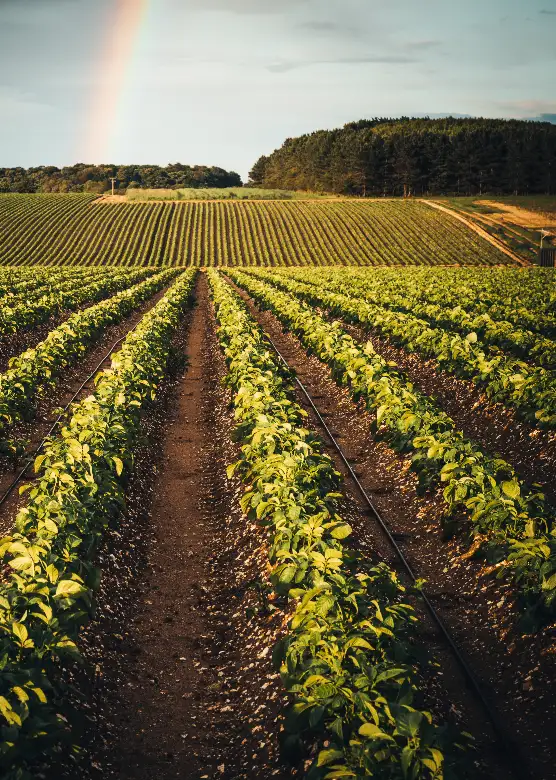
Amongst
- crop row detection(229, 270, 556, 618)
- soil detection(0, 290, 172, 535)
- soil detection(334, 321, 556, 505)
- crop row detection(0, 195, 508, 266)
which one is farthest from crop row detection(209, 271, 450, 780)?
crop row detection(0, 195, 508, 266)

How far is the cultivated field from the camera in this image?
4.72 metres

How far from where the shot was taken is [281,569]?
20.4 feet

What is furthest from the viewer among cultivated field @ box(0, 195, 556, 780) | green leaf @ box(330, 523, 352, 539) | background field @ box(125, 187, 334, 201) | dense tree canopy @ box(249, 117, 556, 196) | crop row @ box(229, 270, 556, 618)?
dense tree canopy @ box(249, 117, 556, 196)

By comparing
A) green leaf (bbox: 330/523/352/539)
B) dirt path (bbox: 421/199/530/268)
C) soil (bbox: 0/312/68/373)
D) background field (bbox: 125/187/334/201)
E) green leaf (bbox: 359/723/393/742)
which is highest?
background field (bbox: 125/187/334/201)

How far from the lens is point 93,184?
133 m

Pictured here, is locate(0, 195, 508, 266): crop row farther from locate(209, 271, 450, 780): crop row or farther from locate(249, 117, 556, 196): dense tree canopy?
locate(209, 271, 450, 780): crop row

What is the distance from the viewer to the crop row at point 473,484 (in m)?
6.44

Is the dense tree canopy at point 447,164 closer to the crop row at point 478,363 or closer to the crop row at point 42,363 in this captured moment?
the crop row at point 478,363

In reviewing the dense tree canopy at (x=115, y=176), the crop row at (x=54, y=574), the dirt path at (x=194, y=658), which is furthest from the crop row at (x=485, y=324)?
the dense tree canopy at (x=115, y=176)

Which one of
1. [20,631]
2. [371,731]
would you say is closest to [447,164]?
[20,631]

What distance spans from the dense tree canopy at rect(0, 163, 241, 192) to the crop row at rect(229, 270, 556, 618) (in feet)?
465

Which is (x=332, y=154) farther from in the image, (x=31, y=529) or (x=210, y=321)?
(x=31, y=529)

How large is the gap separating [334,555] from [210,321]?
2460cm

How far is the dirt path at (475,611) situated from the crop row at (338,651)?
103 cm
